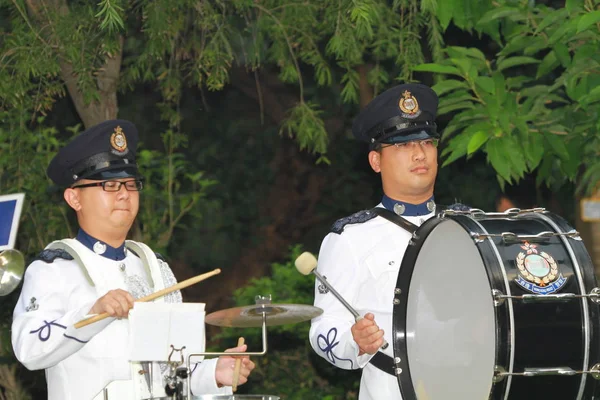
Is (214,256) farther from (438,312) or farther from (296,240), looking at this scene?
(438,312)

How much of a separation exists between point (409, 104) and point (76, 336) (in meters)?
1.80

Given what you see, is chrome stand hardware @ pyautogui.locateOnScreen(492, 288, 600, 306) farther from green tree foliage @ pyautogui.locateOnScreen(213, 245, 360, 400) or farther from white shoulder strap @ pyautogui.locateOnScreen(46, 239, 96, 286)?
green tree foliage @ pyautogui.locateOnScreen(213, 245, 360, 400)

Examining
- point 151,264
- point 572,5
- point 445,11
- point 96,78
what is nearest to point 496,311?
point 151,264

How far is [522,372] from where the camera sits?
4363 millimetres

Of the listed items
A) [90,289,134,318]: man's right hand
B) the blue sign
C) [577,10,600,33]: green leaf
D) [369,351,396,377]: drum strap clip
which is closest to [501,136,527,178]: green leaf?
[577,10,600,33]: green leaf

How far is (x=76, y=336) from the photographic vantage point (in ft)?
14.8

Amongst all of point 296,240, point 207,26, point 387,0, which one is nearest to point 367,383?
point 207,26

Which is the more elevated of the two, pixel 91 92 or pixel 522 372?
pixel 91 92

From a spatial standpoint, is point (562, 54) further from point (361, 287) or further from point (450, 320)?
point (450, 320)

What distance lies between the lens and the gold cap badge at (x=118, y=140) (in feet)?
16.3

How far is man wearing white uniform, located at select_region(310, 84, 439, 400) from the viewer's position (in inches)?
201

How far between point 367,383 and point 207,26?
3106mm

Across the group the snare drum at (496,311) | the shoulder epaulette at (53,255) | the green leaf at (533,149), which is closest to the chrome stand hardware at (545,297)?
the snare drum at (496,311)

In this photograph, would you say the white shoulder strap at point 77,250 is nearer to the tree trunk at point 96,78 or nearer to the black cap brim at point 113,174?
the black cap brim at point 113,174
